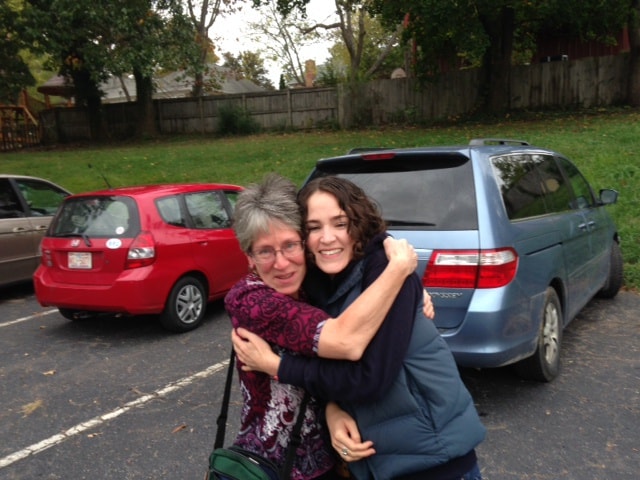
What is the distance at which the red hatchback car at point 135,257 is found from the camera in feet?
18.8

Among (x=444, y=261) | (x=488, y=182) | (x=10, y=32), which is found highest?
(x=10, y=32)

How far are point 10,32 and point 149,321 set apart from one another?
16035mm

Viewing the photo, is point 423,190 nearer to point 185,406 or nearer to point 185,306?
point 185,406

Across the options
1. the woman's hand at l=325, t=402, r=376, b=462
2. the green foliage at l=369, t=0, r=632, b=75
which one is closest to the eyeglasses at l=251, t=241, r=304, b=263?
the woman's hand at l=325, t=402, r=376, b=462

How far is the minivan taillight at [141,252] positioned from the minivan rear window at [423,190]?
100.0 inches

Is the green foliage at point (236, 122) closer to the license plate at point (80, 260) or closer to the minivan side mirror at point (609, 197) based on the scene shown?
the license plate at point (80, 260)

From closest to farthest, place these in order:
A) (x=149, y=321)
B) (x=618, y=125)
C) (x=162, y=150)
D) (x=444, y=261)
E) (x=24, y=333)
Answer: (x=444, y=261) → (x=24, y=333) → (x=149, y=321) → (x=618, y=125) → (x=162, y=150)

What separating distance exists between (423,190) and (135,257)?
3112mm

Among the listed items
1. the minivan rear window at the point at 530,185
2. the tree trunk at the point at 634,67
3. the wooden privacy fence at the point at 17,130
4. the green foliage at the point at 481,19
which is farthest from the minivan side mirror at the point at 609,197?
the wooden privacy fence at the point at 17,130

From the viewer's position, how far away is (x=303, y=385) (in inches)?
63.6

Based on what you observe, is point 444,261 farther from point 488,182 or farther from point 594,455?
point 594,455

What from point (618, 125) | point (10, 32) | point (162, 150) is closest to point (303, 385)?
point (618, 125)

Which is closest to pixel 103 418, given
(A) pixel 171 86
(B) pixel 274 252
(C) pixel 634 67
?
(B) pixel 274 252

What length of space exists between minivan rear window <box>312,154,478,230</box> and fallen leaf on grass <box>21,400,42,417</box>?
2836 mm
